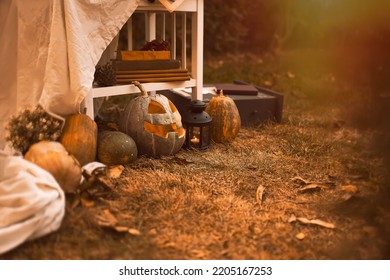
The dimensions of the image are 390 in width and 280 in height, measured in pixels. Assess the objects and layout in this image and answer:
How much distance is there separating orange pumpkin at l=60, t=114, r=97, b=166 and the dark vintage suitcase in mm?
889

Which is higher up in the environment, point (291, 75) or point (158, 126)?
point (291, 75)

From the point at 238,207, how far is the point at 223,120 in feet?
2.58

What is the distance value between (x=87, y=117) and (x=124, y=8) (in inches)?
21.3

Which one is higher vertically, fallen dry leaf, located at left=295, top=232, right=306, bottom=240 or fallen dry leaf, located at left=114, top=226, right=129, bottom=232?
fallen dry leaf, located at left=114, top=226, right=129, bottom=232

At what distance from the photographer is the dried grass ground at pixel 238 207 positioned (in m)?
1.42

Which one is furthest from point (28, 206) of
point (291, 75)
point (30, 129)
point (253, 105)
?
point (291, 75)

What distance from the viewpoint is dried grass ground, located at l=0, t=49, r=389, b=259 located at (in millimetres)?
1425

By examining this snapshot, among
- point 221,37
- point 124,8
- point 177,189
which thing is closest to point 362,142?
point 177,189

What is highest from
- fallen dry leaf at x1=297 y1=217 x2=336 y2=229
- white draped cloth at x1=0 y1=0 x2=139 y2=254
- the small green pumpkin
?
white draped cloth at x1=0 y1=0 x2=139 y2=254

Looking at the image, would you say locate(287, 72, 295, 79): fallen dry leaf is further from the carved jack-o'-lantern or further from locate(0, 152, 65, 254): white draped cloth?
locate(0, 152, 65, 254): white draped cloth

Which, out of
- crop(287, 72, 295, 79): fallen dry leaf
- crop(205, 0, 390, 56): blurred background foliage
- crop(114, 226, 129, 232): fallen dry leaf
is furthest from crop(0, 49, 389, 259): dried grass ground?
crop(205, 0, 390, 56): blurred background foliage

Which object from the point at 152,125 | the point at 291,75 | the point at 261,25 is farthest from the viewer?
the point at 261,25

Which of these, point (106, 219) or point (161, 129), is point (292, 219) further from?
point (161, 129)

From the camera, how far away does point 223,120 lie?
95.2 inches
